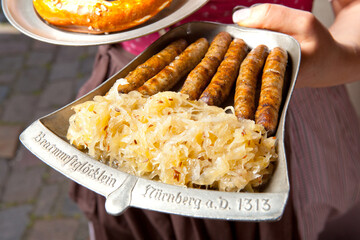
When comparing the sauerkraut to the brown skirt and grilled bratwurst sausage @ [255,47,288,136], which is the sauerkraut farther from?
the brown skirt

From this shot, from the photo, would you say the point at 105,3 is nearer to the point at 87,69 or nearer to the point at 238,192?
the point at 238,192

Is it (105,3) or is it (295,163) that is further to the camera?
(295,163)

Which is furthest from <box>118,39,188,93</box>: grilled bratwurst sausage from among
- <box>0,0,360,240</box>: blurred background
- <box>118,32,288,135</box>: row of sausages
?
<box>0,0,360,240</box>: blurred background

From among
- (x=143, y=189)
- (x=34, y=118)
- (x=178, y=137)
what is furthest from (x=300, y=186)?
(x=34, y=118)

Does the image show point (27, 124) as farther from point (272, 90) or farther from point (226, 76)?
point (272, 90)

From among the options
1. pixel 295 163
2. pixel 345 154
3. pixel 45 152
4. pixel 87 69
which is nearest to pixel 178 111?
pixel 45 152

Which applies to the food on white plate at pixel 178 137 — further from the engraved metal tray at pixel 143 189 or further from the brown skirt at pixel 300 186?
the brown skirt at pixel 300 186

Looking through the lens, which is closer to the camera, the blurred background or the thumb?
the thumb
